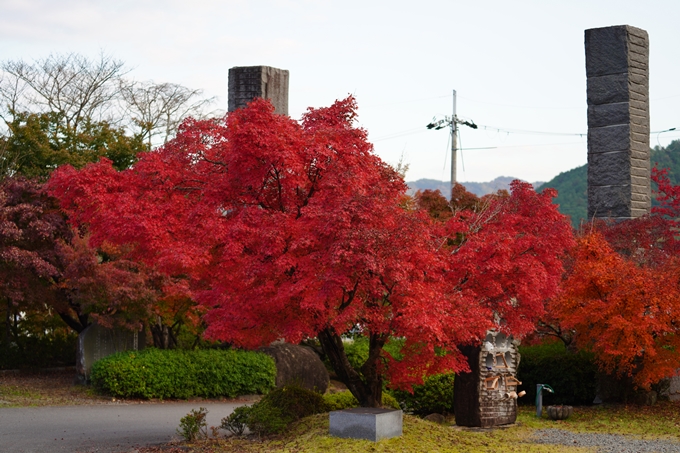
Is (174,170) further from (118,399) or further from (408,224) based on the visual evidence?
(118,399)

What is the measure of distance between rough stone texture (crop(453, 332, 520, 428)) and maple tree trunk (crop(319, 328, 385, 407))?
1853mm

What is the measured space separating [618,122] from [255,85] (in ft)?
26.6

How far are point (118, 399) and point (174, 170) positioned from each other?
26.6 ft

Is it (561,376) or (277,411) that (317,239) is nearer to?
(277,411)

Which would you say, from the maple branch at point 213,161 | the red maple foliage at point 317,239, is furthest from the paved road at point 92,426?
the maple branch at point 213,161

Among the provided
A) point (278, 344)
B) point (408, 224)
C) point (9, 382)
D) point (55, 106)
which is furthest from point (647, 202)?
point (55, 106)

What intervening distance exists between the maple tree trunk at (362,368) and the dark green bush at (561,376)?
6022mm

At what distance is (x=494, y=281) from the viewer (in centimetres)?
1034

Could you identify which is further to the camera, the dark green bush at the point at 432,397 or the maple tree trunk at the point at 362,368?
the dark green bush at the point at 432,397

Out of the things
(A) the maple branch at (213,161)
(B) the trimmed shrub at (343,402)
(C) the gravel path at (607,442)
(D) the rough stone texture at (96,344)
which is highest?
(A) the maple branch at (213,161)

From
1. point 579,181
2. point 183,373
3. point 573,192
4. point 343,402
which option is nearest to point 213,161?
point 343,402

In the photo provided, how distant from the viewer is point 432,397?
48.2 ft

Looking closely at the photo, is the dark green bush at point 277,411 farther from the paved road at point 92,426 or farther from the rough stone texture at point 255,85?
the rough stone texture at point 255,85

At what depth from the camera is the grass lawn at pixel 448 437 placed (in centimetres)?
948
